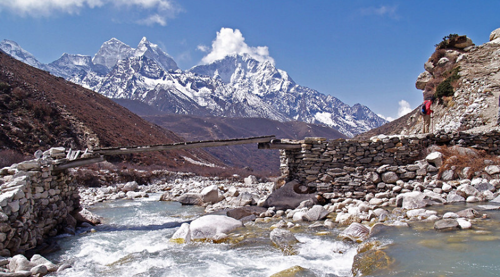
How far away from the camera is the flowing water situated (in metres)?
5.15

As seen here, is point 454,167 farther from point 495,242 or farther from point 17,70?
point 17,70

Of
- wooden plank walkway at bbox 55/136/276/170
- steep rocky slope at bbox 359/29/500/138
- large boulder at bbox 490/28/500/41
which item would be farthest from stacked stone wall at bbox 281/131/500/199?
large boulder at bbox 490/28/500/41

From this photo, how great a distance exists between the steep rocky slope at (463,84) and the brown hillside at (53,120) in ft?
96.7

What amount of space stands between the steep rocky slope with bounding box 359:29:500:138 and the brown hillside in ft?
96.7

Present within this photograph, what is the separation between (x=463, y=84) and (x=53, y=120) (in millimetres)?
40923

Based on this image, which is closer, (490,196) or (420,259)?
(420,259)

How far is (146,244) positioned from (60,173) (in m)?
4.19

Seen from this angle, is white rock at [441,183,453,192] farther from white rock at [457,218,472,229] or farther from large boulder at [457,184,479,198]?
white rock at [457,218,472,229]

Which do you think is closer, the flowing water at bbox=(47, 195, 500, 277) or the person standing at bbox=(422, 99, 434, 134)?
the flowing water at bbox=(47, 195, 500, 277)

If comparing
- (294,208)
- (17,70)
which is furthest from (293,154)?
(17,70)

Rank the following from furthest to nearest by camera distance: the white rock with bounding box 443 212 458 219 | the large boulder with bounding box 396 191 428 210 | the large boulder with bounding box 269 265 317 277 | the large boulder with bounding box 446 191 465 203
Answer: the large boulder with bounding box 446 191 465 203 < the large boulder with bounding box 396 191 428 210 < the white rock with bounding box 443 212 458 219 < the large boulder with bounding box 269 265 317 277

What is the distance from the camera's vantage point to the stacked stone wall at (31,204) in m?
6.91

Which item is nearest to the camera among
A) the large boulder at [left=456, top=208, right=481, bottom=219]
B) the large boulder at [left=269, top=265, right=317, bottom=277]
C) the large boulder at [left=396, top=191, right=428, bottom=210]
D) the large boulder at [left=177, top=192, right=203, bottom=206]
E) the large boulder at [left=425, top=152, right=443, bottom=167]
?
the large boulder at [left=269, top=265, right=317, bottom=277]

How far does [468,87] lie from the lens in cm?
1922
